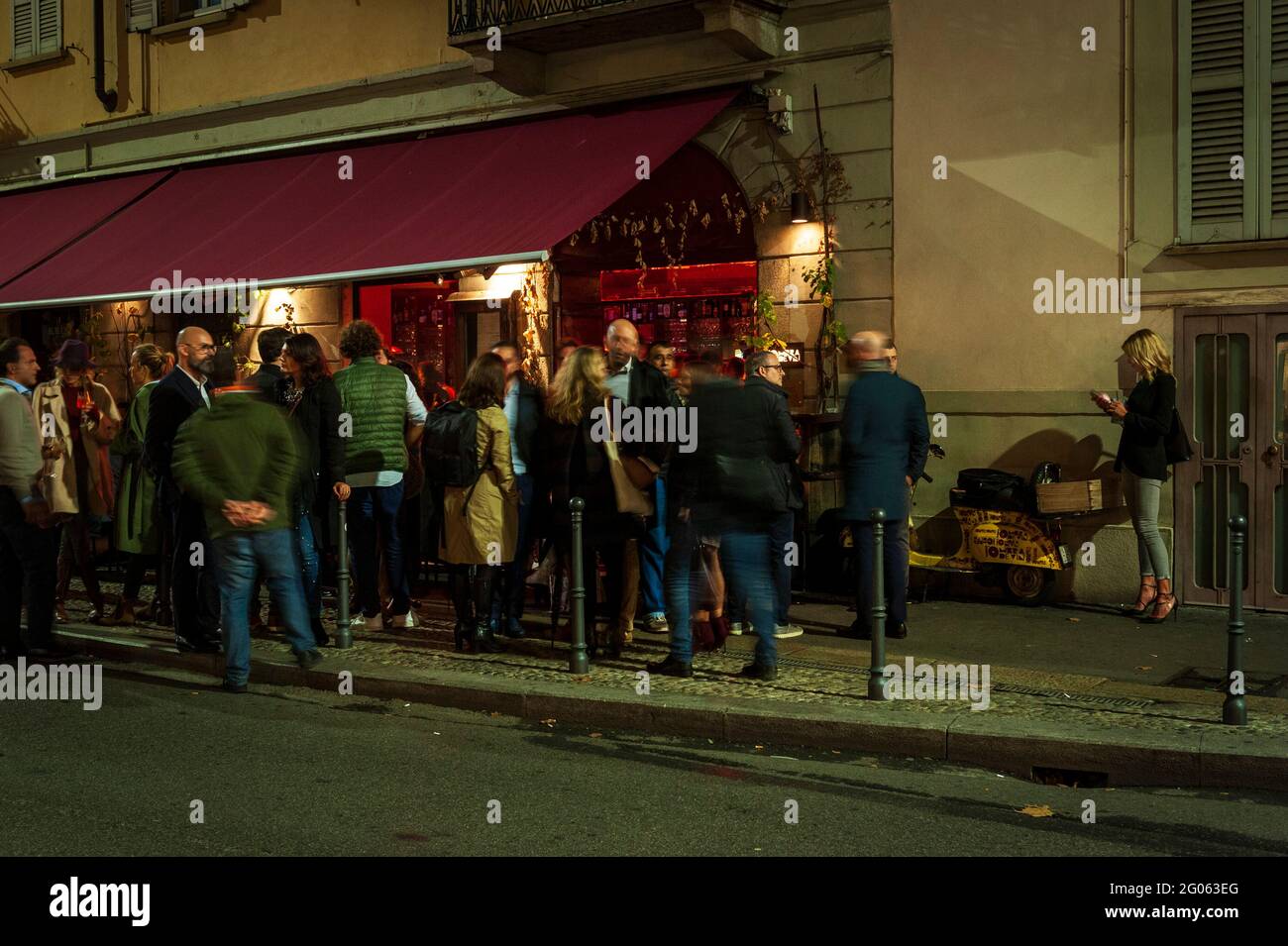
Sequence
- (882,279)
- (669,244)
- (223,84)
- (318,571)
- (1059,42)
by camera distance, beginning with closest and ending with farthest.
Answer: (318,571) → (1059,42) → (882,279) → (669,244) → (223,84)

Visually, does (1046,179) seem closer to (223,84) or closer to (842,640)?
(842,640)

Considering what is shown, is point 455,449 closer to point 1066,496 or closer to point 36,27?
point 1066,496

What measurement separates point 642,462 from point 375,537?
2.17 m

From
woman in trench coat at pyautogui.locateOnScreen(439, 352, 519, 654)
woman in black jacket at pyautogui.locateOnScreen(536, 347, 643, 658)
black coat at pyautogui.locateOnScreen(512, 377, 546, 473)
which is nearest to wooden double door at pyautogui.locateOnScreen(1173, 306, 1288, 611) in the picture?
woman in black jacket at pyautogui.locateOnScreen(536, 347, 643, 658)

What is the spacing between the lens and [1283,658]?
29.8 ft

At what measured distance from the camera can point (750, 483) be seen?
8219mm

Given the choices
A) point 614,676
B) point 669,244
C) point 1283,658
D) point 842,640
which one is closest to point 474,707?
point 614,676

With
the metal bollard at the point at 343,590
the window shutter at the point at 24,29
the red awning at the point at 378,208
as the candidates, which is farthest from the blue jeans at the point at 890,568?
the window shutter at the point at 24,29

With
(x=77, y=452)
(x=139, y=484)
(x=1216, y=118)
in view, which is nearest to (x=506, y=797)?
(x=139, y=484)

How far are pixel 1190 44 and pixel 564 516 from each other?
19.8ft

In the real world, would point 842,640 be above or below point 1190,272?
below

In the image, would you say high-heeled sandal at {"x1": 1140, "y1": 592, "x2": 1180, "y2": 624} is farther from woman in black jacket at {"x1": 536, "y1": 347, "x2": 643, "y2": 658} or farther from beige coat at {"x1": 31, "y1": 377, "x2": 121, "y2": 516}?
beige coat at {"x1": 31, "y1": 377, "x2": 121, "y2": 516}

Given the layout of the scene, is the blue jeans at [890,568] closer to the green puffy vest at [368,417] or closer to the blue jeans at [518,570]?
the blue jeans at [518,570]

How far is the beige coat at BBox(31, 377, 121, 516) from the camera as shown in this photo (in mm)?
9797
